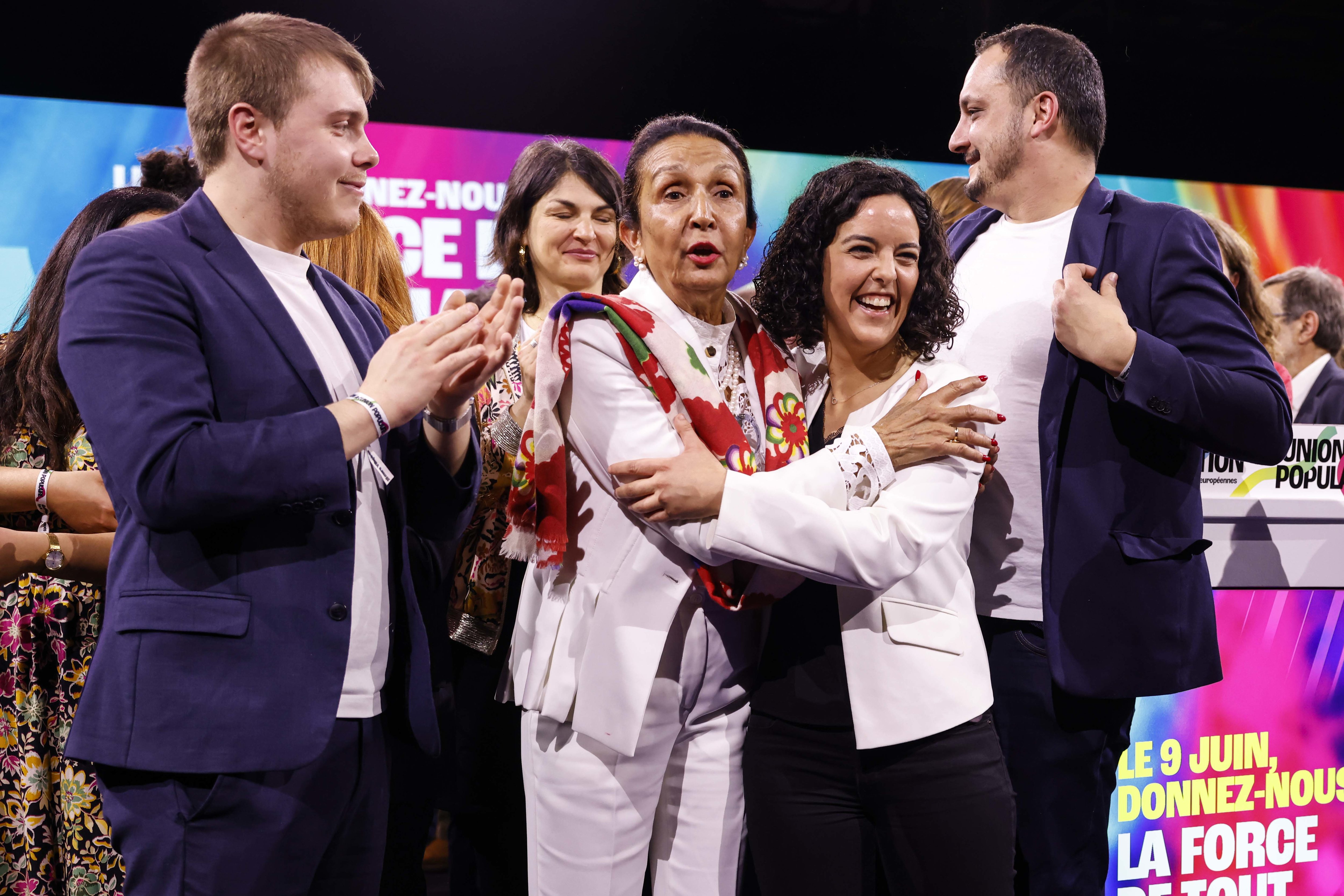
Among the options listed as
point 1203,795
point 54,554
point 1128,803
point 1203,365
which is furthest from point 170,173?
point 1203,795

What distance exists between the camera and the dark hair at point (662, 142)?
1854 mm

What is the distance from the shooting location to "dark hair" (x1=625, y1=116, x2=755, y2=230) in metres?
1.85

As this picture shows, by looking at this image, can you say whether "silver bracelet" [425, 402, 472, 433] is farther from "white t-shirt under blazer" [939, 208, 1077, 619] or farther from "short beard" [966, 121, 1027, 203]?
"short beard" [966, 121, 1027, 203]

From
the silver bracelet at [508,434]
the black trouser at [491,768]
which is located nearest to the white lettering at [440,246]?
the silver bracelet at [508,434]

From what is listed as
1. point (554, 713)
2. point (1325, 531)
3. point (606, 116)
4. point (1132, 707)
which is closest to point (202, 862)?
point (554, 713)

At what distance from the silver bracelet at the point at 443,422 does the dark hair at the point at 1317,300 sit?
341cm

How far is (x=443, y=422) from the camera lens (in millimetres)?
1635

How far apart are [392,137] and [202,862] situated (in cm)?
243

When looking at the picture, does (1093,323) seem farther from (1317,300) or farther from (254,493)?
(1317,300)

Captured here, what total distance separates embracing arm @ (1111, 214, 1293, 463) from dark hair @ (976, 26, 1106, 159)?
0.36 m

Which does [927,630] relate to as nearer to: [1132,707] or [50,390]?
[1132,707]

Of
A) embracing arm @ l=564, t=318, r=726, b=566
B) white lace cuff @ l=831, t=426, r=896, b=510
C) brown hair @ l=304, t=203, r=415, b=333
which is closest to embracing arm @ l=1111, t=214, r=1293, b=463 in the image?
white lace cuff @ l=831, t=426, r=896, b=510

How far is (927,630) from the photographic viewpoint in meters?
1.67

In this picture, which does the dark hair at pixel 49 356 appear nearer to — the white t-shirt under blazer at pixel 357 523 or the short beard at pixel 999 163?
the white t-shirt under blazer at pixel 357 523
